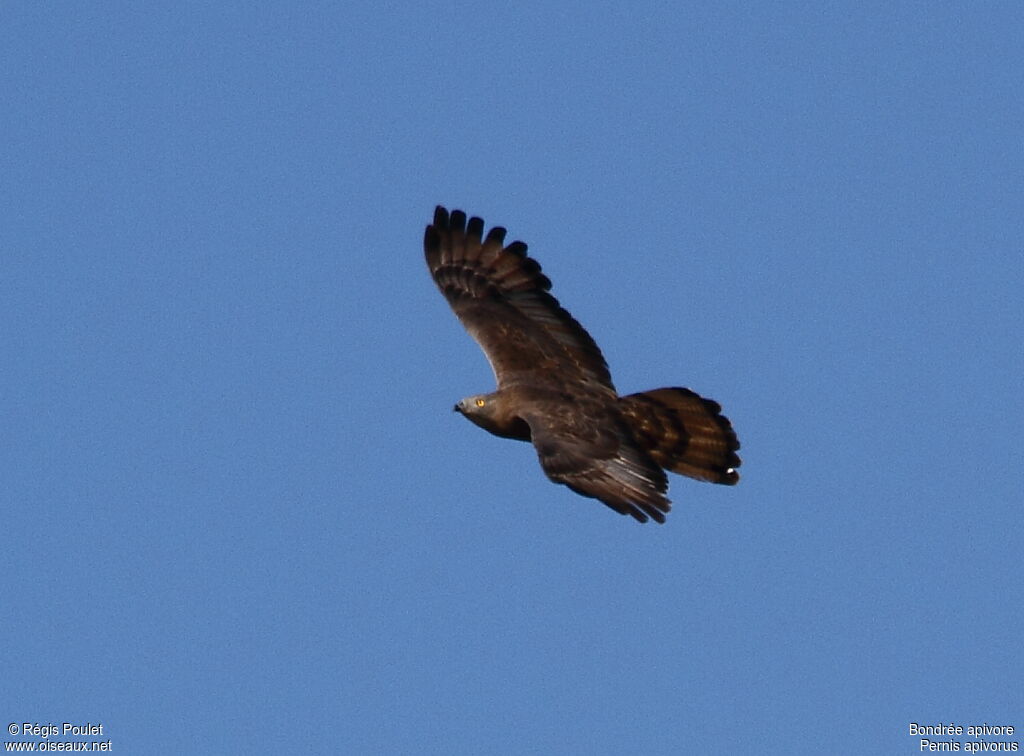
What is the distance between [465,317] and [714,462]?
373 cm

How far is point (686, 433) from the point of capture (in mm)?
20359

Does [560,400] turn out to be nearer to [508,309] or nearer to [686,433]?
[686,433]

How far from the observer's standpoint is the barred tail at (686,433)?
2022 centimetres

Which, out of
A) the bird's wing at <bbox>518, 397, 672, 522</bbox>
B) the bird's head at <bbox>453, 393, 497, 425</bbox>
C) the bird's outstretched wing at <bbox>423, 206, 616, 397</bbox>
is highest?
the bird's outstretched wing at <bbox>423, 206, 616, 397</bbox>

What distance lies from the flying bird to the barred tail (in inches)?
0.4

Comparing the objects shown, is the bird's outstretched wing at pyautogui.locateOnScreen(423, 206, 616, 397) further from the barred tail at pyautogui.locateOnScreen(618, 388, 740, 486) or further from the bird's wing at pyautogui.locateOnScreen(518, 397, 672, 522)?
the bird's wing at pyautogui.locateOnScreen(518, 397, 672, 522)

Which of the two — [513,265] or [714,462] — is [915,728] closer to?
[714,462]

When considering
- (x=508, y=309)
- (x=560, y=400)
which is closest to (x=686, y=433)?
(x=560, y=400)

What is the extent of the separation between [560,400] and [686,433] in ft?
4.72

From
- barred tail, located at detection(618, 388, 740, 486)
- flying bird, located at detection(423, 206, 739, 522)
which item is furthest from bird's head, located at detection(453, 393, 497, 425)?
barred tail, located at detection(618, 388, 740, 486)

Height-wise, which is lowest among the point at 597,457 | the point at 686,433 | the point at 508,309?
the point at 597,457

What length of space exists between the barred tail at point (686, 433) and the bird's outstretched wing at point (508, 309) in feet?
2.21

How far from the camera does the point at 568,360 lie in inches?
843

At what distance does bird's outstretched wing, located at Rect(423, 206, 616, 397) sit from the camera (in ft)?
69.7
